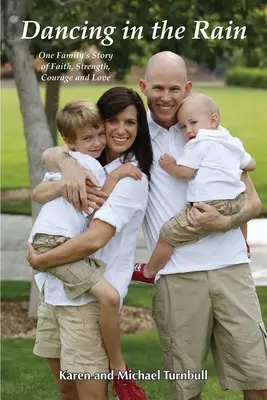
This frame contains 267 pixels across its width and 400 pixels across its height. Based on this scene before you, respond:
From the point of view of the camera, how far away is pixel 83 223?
10.7ft

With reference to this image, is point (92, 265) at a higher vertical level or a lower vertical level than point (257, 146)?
lower

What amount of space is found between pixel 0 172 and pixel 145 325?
9.92 m

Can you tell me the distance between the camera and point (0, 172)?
16.1 m

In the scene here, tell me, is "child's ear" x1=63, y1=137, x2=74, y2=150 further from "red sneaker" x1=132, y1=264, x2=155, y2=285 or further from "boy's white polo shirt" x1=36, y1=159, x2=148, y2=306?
"red sneaker" x1=132, y1=264, x2=155, y2=285

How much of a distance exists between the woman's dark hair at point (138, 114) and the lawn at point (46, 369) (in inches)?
75.9

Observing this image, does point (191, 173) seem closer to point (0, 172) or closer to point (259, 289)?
point (259, 289)

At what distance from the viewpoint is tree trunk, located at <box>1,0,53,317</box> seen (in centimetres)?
627

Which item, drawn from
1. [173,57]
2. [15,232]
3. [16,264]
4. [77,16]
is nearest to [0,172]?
[15,232]

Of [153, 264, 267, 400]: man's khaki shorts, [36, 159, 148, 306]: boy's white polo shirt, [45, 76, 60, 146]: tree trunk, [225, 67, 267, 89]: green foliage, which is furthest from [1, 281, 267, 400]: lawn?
[225, 67, 267, 89]: green foliage

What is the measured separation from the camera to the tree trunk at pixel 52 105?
29.3 ft

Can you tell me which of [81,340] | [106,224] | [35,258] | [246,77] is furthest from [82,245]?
[246,77]

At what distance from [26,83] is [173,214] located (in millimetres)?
3251

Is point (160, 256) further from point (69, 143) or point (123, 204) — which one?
point (69, 143)

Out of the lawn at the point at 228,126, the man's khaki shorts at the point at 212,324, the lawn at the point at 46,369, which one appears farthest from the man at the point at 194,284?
the lawn at the point at 228,126
